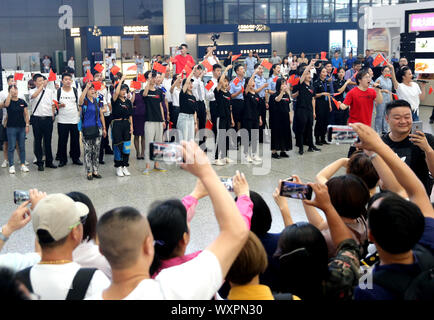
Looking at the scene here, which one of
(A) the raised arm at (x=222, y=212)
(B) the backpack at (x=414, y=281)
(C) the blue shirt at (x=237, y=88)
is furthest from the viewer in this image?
(C) the blue shirt at (x=237, y=88)

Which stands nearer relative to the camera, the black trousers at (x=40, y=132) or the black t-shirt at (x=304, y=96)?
the black trousers at (x=40, y=132)

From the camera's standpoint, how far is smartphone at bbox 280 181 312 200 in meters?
2.82

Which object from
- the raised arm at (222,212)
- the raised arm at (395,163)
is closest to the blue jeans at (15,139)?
the raised arm at (395,163)

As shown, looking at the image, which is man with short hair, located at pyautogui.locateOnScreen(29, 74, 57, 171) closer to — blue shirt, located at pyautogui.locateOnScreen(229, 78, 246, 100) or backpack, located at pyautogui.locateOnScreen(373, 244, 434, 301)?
blue shirt, located at pyautogui.locateOnScreen(229, 78, 246, 100)

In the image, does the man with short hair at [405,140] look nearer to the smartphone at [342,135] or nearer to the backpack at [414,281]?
the smartphone at [342,135]

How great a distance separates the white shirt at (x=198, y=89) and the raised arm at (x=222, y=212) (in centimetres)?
767

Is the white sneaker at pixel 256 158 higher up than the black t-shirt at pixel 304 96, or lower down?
lower down

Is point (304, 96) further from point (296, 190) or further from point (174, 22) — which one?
point (174, 22)

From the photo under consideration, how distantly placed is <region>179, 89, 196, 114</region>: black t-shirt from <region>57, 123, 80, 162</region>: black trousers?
6.50ft

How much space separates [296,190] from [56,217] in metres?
1.25

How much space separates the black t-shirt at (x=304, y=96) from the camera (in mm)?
10203

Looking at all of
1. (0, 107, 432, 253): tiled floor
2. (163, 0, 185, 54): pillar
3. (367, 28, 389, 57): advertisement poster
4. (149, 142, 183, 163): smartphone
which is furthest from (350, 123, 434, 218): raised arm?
(163, 0, 185, 54): pillar

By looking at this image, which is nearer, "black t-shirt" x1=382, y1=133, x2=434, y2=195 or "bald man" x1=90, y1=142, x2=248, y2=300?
"bald man" x1=90, y1=142, x2=248, y2=300
